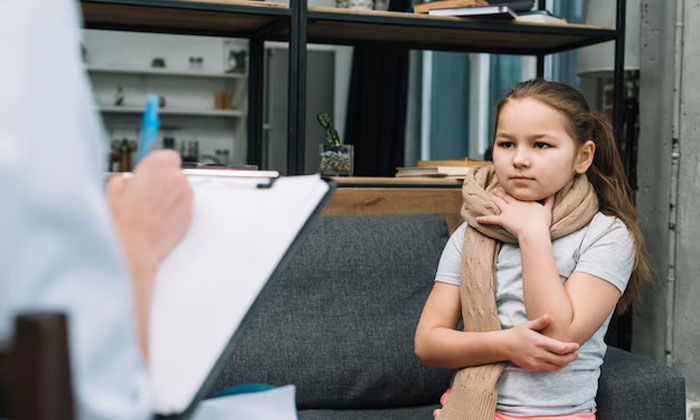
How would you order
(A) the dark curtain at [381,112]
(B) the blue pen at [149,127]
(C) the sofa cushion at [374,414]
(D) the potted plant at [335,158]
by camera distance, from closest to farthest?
(B) the blue pen at [149,127]
(C) the sofa cushion at [374,414]
(D) the potted plant at [335,158]
(A) the dark curtain at [381,112]

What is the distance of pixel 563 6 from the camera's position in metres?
3.52

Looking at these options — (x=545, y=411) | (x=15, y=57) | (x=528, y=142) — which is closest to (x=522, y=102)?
(x=528, y=142)

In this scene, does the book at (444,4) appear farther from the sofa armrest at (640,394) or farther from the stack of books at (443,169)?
the sofa armrest at (640,394)

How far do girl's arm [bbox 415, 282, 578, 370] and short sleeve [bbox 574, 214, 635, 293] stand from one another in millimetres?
147

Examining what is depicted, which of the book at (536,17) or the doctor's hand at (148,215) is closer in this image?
the doctor's hand at (148,215)

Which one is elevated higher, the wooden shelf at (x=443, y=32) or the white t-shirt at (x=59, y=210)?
the wooden shelf at (x=443, y=32)

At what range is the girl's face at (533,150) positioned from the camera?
58.4 inches

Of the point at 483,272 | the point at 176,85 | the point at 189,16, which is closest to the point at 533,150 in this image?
the point at 483,272

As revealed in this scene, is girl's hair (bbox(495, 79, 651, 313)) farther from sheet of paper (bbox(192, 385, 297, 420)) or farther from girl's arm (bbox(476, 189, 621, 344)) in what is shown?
sheet of paper (bbox(192, 385, 297, 420))

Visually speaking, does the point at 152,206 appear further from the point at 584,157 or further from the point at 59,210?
the point at 584,157

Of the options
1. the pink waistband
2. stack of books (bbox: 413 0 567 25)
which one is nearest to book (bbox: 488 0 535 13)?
stack of books (bbox: 413 0 567 25)

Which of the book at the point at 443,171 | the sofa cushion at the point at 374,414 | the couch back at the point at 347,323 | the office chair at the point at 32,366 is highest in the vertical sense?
the book at the point at 443,171

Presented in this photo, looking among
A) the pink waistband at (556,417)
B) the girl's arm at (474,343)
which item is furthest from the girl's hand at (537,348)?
the pink waistband at (556,417)

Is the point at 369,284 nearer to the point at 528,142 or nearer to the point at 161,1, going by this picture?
the point at 528,142
